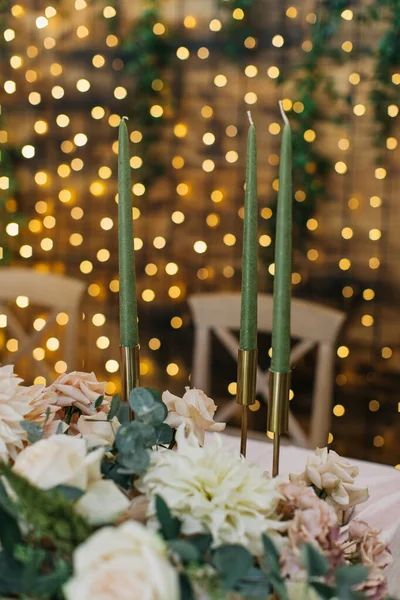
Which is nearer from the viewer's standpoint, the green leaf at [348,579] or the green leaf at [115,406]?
the green leaf at [348,579]

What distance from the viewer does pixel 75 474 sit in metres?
0.41

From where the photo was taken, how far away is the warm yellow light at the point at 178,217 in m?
2.46

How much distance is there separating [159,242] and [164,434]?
6.49 feet

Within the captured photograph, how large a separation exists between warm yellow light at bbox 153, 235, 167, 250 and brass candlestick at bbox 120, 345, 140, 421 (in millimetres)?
1884

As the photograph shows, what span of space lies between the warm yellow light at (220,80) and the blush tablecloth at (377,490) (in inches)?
59.2

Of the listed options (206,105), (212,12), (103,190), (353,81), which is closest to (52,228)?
(103,190)

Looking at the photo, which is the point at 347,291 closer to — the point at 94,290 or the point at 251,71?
the point at 251,71

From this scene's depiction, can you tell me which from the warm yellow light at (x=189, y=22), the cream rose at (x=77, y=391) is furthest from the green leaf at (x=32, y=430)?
the warm yellow light at (x=189, y=22)

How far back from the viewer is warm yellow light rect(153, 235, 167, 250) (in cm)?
248

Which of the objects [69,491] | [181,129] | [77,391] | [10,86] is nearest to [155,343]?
[181,129]

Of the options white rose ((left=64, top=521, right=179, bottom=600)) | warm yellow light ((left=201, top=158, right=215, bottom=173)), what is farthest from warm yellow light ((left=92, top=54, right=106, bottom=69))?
white rose ((left=64, top=521, right=179, bottom=600))

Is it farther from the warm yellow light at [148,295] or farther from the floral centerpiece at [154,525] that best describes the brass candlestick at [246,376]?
the warm yellow light at [148,295]

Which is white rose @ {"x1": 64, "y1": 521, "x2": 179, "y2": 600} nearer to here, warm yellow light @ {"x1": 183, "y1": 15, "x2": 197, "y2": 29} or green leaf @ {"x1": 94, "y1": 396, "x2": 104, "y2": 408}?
green leaf @ {"x1": 94, "y1": 396, "x2": 104, "y2": 408}

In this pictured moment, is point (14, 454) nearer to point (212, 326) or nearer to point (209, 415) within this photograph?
point (209, 415)
